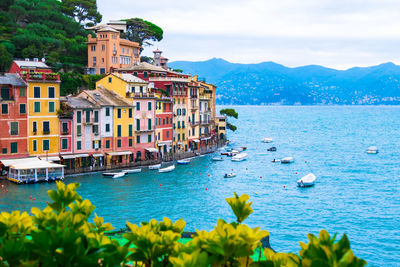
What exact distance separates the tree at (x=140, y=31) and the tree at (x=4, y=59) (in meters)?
36.9

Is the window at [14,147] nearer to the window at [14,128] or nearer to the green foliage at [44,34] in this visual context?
the window at [14,128]

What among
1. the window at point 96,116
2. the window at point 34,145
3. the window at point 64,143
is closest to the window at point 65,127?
the window at point 64,143

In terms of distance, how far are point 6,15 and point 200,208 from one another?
5836 centimetres

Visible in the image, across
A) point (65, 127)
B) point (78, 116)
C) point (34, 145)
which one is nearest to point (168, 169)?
point (78, 116)

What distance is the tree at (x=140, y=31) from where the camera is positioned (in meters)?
105

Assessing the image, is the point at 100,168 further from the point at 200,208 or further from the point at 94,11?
the point at 94,11

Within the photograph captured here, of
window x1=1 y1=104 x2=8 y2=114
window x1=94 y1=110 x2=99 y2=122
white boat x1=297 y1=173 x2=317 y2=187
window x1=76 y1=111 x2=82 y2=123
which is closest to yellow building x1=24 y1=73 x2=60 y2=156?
window x1=1 y1=104 x2=8 y2=114

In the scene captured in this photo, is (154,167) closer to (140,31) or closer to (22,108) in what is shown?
(22,108)

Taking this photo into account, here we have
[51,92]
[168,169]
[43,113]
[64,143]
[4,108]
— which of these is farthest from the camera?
[168,169]

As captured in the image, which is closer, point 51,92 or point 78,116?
point 51,92

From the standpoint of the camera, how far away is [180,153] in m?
76.3

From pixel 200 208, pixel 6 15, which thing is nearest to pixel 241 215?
pixel 200 208

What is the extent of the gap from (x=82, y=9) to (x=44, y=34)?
63.2 ft

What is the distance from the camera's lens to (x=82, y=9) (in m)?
101
